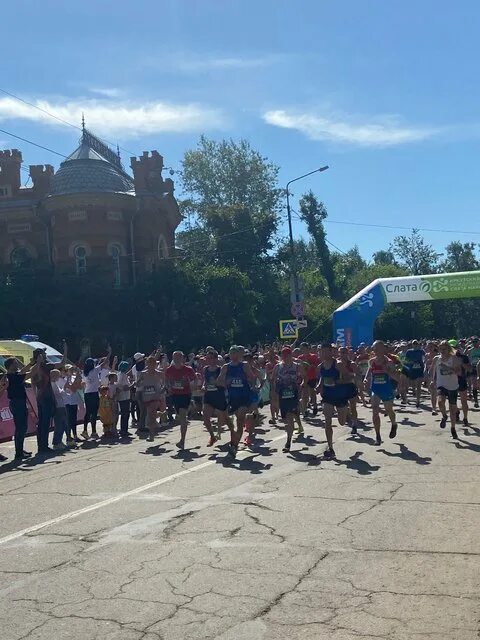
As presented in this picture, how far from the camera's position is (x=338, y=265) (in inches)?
3132

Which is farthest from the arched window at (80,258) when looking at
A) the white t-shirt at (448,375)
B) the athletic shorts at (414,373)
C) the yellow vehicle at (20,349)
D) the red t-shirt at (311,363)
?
the white t-shirt at (448,375)

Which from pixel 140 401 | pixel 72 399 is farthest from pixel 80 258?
pixel 72 399

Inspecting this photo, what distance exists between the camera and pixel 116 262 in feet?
136

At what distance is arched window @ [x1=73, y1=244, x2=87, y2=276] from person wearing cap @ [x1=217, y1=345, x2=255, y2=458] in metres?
28.5

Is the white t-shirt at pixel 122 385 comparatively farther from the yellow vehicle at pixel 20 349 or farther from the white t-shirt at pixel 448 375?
the white t-shirt at pixel 448 375

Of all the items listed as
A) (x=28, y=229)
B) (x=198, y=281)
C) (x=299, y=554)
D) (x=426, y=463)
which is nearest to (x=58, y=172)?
(x=28, y=229)

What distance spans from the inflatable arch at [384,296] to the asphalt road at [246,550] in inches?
722

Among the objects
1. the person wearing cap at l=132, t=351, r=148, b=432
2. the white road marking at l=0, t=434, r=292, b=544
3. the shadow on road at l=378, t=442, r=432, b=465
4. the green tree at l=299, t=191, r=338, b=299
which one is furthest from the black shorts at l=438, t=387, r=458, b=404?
the green tree at l=299, t=191, r=338, b=299

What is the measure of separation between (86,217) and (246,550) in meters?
35.2

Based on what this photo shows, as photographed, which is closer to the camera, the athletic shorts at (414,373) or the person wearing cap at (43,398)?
the person wearing cap at (43,398)

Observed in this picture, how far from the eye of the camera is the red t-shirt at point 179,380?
14219 mm

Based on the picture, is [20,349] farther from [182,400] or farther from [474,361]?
[474,361]

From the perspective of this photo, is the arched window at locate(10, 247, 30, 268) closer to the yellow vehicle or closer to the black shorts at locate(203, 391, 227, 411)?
the yellow vehicle

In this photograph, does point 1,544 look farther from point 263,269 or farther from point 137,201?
point 263,269
